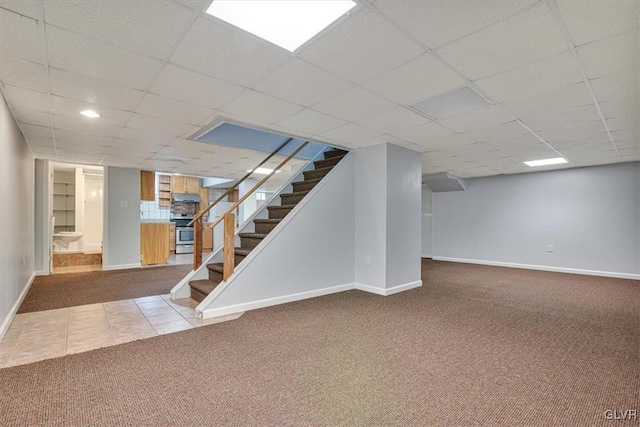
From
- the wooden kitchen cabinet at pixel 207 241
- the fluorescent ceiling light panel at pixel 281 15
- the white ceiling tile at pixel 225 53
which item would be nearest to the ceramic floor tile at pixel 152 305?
the white ceiling tile at pixel 225 53

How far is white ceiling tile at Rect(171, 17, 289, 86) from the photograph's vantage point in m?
1.83

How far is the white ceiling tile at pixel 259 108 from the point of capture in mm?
2803

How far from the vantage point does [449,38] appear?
188cm

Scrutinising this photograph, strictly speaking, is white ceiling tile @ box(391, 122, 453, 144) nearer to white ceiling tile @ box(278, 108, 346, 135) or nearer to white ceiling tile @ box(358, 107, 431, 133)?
white ceiling tile @ box(358, 107, 431, 133)

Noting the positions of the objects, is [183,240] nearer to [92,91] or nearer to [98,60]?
[92,91]

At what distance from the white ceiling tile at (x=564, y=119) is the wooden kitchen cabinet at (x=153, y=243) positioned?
745 centimetres

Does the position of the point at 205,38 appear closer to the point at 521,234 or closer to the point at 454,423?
the point at 454,423

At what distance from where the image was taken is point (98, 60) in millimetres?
2121

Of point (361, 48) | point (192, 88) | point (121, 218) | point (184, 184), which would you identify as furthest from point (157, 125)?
point (184, 184)

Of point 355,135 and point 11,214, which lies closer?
point 11,214

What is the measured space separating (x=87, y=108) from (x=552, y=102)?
4.43 m

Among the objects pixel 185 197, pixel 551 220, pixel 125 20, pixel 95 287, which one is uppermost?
pixel 125 20

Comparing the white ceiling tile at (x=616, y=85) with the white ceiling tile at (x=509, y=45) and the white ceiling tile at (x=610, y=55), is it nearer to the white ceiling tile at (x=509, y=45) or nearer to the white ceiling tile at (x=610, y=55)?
the white ceiling tile at (x=610, y=55)

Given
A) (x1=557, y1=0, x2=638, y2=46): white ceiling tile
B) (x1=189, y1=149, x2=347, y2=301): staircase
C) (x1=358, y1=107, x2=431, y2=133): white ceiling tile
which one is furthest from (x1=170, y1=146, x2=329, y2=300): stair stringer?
(x1=557, y1=0, x2=638, y2=46): white ceiling tile
